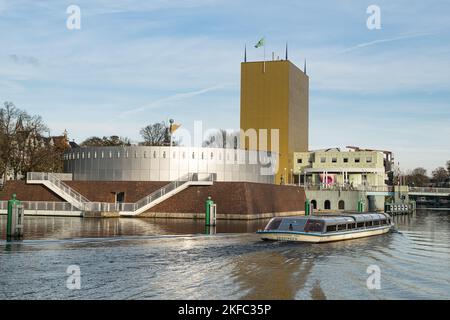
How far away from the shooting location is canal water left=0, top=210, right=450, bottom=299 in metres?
20.8

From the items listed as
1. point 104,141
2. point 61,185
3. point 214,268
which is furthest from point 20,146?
point 214,268

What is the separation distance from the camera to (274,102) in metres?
108

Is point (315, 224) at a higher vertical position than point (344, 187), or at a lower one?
lower

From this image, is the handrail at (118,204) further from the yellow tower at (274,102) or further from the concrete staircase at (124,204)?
the yellow tower at (274,102)

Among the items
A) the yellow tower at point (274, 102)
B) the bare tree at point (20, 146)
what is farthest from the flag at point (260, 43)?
the bare tree at point (20, 146)

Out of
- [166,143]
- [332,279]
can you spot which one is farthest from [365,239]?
[166,143]

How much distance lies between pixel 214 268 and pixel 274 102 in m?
84.5

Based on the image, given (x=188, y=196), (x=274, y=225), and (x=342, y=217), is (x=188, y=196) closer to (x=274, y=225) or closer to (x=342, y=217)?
(x=342, y=217)

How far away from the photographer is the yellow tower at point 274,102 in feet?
353

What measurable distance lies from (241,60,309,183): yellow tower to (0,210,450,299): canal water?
68.3 metres

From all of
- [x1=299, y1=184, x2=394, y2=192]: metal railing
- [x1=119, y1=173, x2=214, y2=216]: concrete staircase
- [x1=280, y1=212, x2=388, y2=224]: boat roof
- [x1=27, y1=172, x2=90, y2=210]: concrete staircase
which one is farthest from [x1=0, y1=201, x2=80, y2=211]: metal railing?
[x1=299, y1=184, x2=394, y2=192]: metal railing
